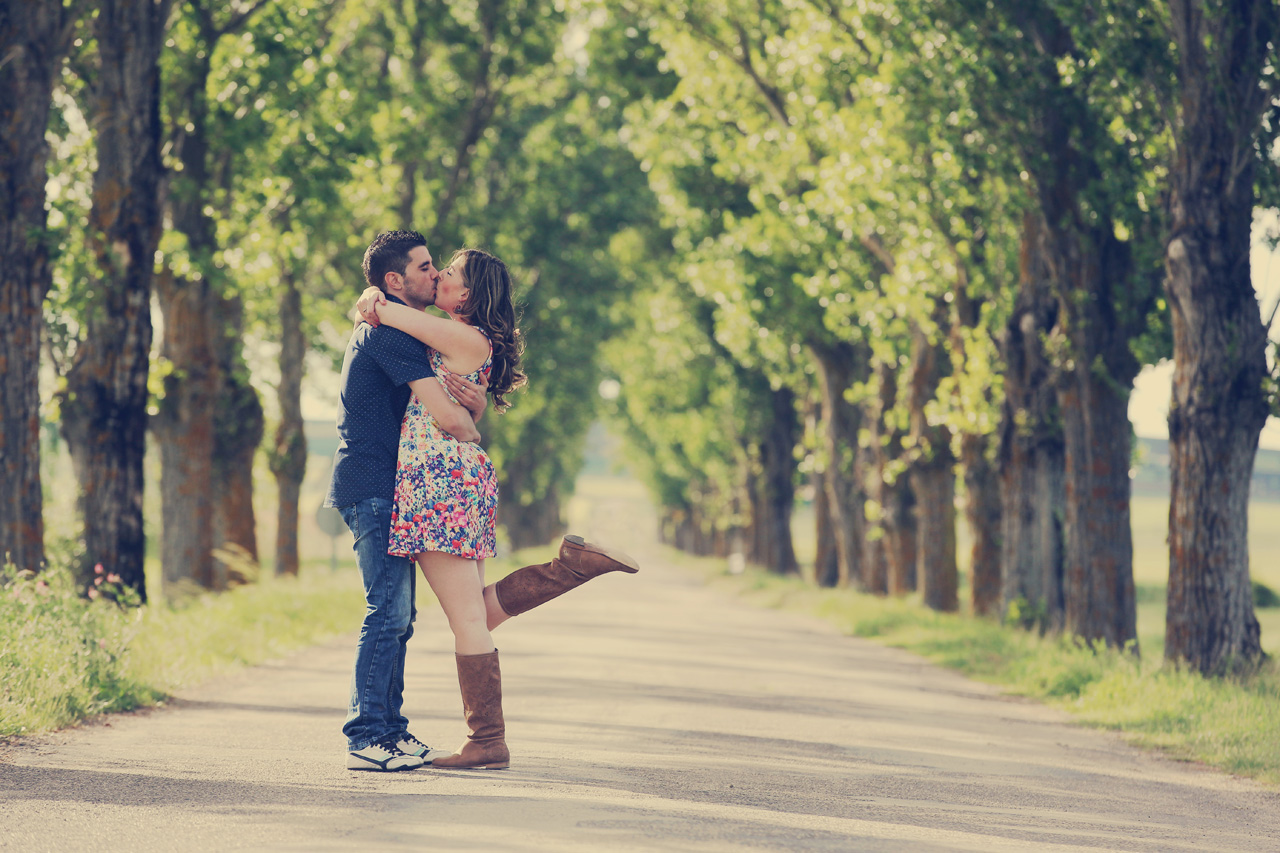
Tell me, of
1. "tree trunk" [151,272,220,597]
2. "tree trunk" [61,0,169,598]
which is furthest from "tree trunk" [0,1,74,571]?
"tree trunk" [151,272,220,597]

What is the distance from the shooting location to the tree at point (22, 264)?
10547 millimetres

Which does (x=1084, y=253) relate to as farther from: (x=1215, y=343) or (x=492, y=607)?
(x=492, y=607)

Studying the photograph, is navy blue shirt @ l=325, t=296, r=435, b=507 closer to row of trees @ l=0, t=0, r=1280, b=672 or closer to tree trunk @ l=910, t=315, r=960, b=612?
row of trees @ l=0, t=0, r=1280, b=672

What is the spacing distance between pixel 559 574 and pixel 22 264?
6.45 meters

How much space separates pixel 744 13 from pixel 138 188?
40.9ft

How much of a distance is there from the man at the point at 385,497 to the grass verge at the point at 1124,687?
4.40m

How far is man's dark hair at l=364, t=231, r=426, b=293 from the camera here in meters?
6.37

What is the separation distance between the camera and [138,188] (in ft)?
40.8

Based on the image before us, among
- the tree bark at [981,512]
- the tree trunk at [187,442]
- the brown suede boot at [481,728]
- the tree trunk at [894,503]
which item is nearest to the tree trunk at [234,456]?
the tree trunk at [187,442]

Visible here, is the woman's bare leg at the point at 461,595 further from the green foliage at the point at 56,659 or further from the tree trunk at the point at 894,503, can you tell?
the tree trunk at the point at 894,503

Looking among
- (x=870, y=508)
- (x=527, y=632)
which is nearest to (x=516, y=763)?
(x=527, y=632)

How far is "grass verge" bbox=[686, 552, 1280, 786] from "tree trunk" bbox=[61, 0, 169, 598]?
8.17 m

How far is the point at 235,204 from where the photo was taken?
1781cm

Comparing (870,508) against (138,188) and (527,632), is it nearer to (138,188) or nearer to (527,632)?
(527,632)
